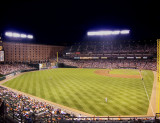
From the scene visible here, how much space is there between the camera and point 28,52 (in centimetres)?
7450

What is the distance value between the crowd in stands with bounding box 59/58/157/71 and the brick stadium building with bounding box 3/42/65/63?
53.4 feet

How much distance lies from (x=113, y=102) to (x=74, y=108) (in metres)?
6.31

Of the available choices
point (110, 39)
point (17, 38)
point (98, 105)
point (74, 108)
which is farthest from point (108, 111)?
point (110, 39)

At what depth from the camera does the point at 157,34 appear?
244ft

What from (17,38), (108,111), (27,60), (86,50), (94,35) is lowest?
(108,111)

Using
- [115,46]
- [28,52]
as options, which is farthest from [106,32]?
[28,52]

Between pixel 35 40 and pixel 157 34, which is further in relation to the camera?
pixel 35 40

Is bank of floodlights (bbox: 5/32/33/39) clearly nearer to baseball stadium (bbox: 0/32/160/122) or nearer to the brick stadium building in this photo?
the brick stadium building

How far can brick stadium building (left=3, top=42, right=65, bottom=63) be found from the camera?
65.7 m

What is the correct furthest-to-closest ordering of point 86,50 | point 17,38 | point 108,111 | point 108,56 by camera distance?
point 86,50 < point 108,56 < point 17,38 < point 108,111

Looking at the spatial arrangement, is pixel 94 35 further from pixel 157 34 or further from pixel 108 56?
pixel 157 34

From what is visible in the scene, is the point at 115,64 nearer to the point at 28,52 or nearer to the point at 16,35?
the point at 28,52

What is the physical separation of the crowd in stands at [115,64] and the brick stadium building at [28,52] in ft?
53.4

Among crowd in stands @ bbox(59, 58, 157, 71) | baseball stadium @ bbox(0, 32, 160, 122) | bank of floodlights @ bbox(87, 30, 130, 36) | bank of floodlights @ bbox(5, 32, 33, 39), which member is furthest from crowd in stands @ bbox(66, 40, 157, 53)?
bank of floodlights @ bbox(5, 32, 33, 39)
